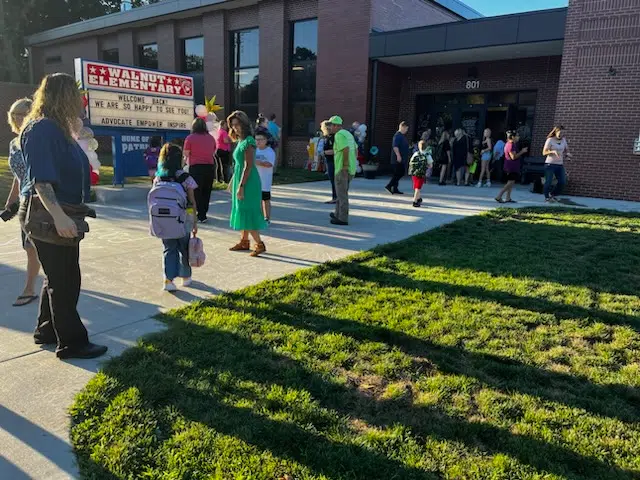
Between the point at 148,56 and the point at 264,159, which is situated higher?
the point at 148,56

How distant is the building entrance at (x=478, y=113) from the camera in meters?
16.9

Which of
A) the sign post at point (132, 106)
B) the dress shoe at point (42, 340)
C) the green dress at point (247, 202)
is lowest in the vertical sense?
the dress shoe at point (42, 340)

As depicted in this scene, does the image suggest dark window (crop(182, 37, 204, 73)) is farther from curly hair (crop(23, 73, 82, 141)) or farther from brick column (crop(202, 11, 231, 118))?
curly hair (crop(23, 73, 82, 141))

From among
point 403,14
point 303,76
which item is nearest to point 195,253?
point 303,76

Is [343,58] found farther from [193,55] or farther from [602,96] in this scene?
[193,55]

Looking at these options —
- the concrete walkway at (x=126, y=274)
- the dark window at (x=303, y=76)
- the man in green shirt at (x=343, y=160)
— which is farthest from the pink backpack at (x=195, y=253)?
the dark window at (x=303, y=76)

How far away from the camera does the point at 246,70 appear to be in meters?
22.1

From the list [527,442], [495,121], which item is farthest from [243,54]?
[527,442]

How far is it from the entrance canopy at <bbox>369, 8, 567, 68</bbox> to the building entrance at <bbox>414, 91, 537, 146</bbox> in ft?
4.39

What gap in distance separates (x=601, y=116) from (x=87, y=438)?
13533mm

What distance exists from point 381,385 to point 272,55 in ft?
63.3

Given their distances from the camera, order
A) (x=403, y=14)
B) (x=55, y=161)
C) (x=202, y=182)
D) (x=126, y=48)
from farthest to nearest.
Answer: (x=126, y=48) → (x=403, y=14) → (x=202, y=182) → (x=55, y=161)

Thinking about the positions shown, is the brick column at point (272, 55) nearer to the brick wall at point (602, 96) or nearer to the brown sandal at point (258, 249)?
the brick wall at point (602, 96)

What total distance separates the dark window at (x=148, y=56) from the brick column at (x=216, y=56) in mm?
4857
